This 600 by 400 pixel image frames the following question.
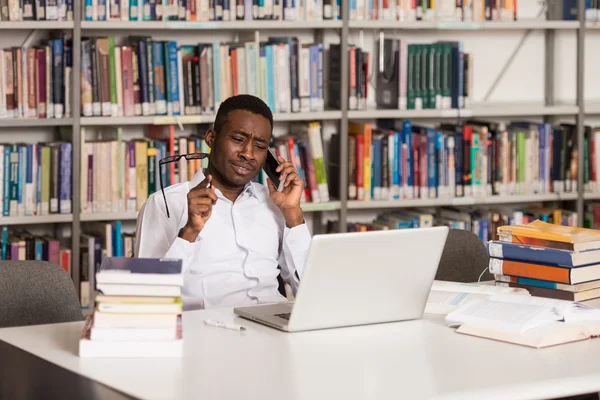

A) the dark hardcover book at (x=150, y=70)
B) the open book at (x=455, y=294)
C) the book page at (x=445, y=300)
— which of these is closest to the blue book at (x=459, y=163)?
the dark hardcover book at (x=150, y=70)

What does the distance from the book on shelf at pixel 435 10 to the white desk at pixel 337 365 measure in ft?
7.93

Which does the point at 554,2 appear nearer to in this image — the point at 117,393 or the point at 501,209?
the point at 501,209

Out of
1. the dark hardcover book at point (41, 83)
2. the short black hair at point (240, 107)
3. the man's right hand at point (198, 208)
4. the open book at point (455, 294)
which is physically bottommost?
the open book at point (455, 294)

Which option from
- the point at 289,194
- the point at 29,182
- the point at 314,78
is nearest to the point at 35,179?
the point at 29,182

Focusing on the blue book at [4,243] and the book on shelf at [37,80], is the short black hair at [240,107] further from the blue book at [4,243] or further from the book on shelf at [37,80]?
the blue book at [4,243]

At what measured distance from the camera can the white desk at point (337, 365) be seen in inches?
72.1

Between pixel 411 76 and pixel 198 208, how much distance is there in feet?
6.84

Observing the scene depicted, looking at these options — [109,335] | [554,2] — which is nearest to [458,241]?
[109,335]

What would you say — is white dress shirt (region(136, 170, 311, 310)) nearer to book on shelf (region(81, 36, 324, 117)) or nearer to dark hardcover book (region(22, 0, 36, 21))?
book on shelf (region(81, 36, 324, 117))

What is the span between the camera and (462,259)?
3.18 m

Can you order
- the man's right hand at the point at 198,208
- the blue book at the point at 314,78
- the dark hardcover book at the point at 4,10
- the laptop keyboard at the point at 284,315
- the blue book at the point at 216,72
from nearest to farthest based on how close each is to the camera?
the laptop keyboard at the point at 284,315 → the man's right hand at the point at 198,208 → the dark hardcover book at the point at 4,10 → the blue book at the point at 216,72 → the blue book at the point at 314,78

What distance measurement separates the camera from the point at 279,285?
301 cm

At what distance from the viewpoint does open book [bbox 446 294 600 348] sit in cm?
219

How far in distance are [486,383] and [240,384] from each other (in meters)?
0.45
